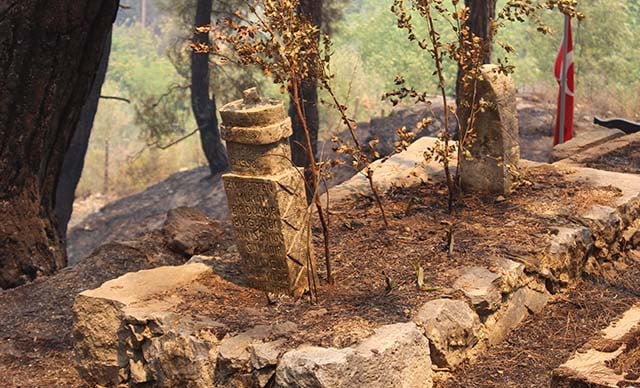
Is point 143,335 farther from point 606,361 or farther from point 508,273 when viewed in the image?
point 606,361

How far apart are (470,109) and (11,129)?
336 centimetres

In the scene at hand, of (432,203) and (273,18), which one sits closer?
(273,18)

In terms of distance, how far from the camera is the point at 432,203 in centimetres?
678

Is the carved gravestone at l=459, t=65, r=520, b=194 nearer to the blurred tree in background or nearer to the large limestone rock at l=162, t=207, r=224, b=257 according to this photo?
the blurred tree in background

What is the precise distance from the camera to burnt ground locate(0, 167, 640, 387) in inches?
197

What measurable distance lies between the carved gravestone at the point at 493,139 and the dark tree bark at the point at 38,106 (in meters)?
2.76

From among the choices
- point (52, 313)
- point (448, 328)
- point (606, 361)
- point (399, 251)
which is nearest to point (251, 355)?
point (448, 328)

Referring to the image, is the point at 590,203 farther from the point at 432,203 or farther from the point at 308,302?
the point at 308,302

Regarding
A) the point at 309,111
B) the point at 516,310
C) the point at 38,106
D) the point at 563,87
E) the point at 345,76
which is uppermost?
the point at 38,106

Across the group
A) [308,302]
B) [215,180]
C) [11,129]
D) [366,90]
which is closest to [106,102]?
[366,90]

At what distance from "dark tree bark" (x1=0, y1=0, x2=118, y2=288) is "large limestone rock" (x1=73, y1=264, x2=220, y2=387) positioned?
1.93 meters

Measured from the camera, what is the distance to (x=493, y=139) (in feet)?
21.9

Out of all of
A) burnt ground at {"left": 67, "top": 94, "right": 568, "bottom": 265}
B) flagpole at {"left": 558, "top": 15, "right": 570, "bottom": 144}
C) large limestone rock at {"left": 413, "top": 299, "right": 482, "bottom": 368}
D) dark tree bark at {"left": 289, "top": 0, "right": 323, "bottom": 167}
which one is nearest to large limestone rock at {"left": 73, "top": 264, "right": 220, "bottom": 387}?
large limestone rock at {"left": 413, "top": 299, "right": 482, "bottom": 368}

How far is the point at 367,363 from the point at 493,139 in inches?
111
